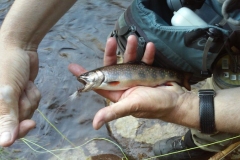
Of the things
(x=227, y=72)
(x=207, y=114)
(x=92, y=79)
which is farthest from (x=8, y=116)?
(x=227, y=72)

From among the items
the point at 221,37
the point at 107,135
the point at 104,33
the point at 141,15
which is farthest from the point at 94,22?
the point at 221,37

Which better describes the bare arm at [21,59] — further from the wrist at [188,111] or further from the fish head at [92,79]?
the wrist at [188,111]

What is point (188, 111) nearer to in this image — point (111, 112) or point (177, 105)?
point (177, 105)

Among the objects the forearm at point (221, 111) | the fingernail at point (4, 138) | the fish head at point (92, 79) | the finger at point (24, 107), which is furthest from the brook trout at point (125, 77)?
the fingernail at point (4, 138)

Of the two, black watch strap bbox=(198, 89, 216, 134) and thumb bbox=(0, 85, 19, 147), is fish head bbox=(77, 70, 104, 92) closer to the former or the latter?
thumb bbox=(0, 85, 19, 147)

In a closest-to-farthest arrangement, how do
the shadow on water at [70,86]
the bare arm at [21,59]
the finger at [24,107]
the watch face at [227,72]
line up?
the bare arm at [21,59] < the finger at [24,107] < the watch face at [227,72] < the shadow on water at [70,86]

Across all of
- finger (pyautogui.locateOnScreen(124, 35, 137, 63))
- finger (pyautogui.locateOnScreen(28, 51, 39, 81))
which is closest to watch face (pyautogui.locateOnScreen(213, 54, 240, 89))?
finger (pyautogui.locateOnScreen(124, 35, 137, 63))
